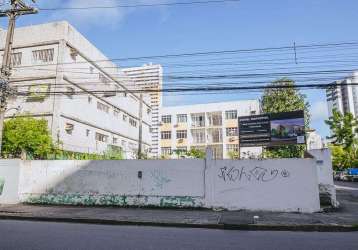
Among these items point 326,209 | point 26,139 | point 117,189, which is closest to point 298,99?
point 326,209

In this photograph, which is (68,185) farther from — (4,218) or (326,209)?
Result: (326,209)

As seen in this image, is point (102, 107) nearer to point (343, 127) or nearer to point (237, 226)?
point (237, 226)

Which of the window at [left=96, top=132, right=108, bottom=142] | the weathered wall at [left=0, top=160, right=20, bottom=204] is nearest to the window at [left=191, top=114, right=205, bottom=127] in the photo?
the window at [left=96, top=132, right=108, bottom=142]

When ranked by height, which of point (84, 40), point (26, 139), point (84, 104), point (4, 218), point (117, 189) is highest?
point (84, 40)

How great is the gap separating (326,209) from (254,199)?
9.65 feet

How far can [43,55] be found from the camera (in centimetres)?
2516

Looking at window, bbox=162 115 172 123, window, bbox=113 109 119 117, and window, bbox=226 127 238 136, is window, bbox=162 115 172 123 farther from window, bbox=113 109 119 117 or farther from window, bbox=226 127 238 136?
window, bbox=113 109 119 117

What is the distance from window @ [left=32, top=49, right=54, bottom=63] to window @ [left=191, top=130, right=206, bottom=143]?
3451 centimetres

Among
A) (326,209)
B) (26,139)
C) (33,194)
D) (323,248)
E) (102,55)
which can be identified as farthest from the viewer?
(102,55)

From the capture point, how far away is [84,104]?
2777 centimetres

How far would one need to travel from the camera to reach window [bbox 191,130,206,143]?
2197 inches

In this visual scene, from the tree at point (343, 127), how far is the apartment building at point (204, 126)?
11430 mm

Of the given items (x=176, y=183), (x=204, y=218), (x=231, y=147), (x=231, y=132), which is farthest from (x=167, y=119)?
(x=204, y=218)

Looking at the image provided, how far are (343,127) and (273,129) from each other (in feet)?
126
